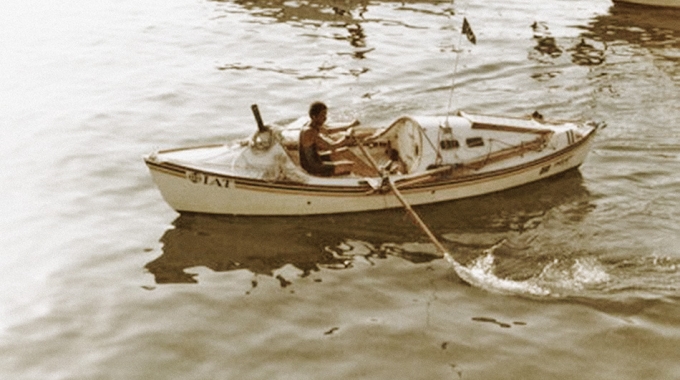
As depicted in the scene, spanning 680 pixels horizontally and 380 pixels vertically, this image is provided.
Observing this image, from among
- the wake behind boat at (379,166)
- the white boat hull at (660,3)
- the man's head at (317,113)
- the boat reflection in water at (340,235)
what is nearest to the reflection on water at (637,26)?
Result: the white boat hull at (660,3)

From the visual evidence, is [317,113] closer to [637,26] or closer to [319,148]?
[319,148]

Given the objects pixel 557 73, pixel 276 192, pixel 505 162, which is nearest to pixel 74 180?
pixel 276 192

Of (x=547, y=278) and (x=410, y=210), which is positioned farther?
(x=410, y=210)

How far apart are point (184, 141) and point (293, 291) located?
8764 millimetres

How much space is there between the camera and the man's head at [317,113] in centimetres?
1508

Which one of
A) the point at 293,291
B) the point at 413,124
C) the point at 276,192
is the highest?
the point at 413,124

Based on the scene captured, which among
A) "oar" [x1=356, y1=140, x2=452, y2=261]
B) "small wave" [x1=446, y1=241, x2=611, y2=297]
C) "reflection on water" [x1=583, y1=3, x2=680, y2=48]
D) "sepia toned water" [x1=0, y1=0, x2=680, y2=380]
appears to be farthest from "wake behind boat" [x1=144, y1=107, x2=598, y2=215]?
"reflection on water" [x1=583, y1=3, x2=680, y2=48]

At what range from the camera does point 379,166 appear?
16.7 meters

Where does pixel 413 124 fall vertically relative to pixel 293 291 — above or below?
above

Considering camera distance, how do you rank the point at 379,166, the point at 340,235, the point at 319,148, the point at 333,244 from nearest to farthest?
the point at 333,244
the point at 340,235
the point at 319,148
the point at 379,166

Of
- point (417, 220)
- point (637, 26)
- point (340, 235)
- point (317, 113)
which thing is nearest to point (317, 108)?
point (317, 113)

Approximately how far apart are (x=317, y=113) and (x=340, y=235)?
2791 millimetres

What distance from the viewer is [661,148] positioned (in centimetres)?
1923

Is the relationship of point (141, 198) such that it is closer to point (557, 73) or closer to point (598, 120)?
point (598, 120)
